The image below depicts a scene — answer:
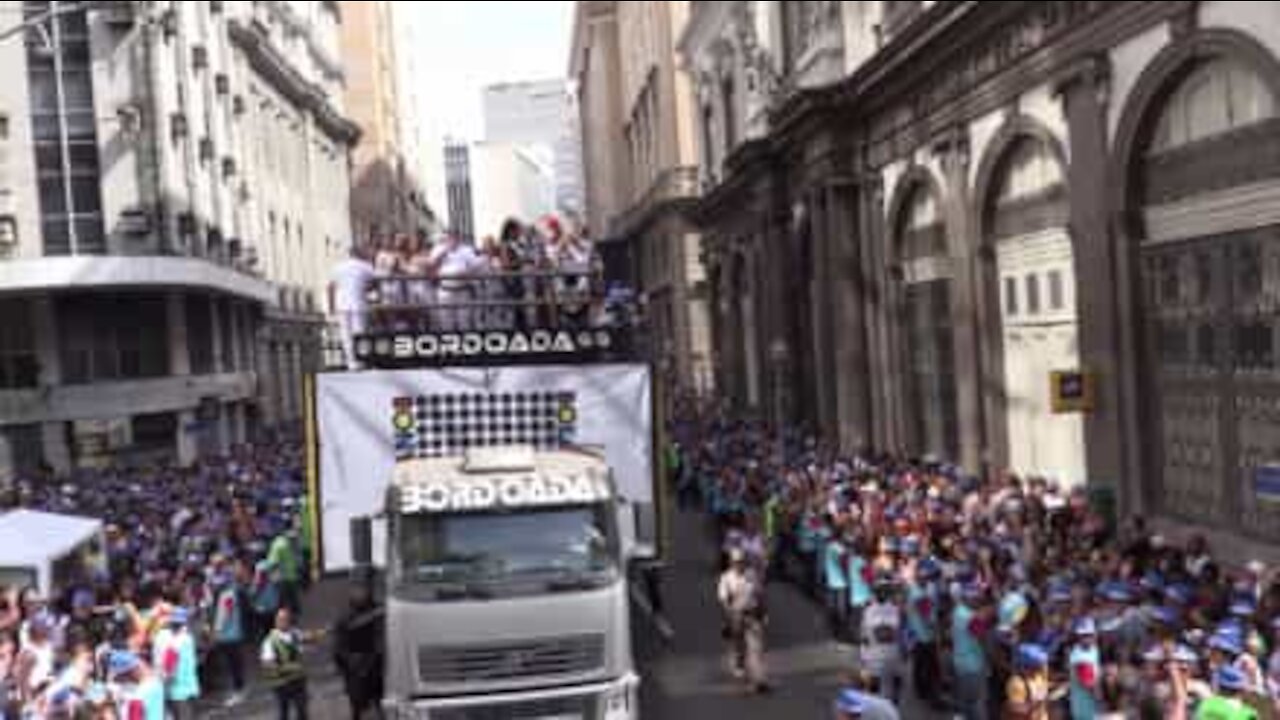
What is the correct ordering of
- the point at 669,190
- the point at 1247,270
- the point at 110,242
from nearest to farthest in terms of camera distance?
the point at 1247,270 < the point at 110,242 < the point at 669,190

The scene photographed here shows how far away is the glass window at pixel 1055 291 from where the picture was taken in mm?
19562

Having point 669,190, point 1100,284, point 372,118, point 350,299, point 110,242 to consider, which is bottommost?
point 1100,284

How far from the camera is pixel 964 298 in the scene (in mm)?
23094

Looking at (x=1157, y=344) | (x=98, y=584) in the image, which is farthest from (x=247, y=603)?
(x=1157, y=344)

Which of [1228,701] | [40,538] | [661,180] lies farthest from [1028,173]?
[661,180]

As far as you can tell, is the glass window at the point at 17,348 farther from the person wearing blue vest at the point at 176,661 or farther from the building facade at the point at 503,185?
the building facade at the point at 503,185

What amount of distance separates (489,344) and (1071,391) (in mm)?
7805

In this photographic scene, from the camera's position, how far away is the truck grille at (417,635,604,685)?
10.9 meters

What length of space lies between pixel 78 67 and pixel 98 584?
29708mm

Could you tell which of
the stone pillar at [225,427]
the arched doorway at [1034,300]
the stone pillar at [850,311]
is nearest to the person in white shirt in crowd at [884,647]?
the arched doorway at [1034,300]

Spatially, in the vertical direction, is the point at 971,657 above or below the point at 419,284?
below

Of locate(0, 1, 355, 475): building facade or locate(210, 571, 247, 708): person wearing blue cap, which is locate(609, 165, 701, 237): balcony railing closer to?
locate(0, 1, 355, 475): building facade

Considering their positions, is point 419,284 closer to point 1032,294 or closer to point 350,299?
point 350,299

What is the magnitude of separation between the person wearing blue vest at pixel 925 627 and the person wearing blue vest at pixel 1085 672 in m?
3.33
